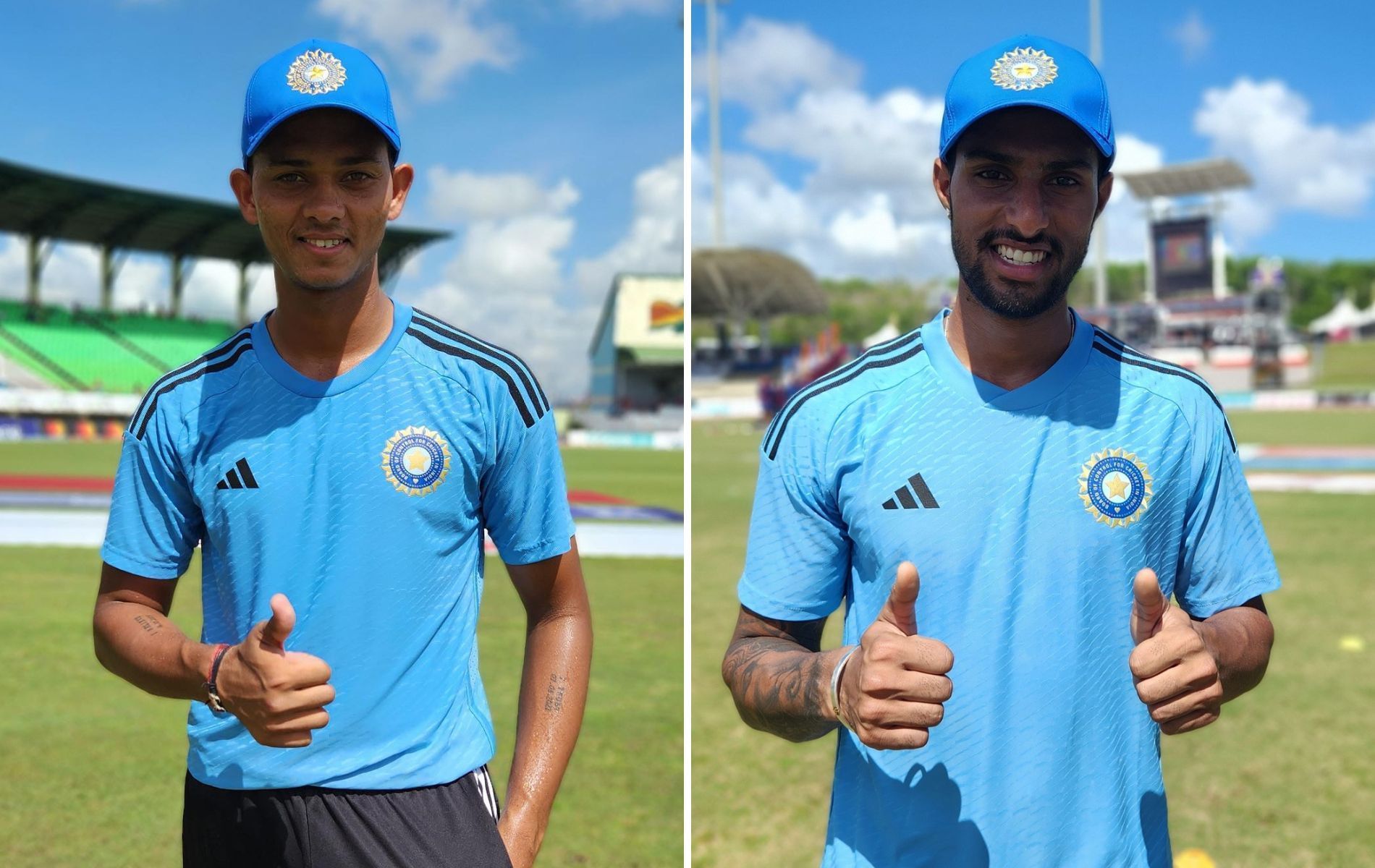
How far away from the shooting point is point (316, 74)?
6.95 feet

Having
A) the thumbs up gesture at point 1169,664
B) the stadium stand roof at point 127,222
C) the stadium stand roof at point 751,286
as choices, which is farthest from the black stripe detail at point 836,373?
the stadium stand roof at point 751,286

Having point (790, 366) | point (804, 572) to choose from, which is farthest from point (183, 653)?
point (790, 366)

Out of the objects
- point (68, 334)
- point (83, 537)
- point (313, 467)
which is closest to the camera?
point (313, 467)

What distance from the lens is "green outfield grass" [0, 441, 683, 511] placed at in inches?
799

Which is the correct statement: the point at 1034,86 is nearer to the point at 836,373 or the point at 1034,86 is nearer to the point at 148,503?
the point at 836,373

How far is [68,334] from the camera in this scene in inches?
1970

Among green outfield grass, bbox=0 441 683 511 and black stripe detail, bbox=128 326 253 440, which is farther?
green outfield grass, bbox=0 441 683 511

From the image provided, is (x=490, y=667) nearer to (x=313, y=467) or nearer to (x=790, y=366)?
(x=313, y=467)

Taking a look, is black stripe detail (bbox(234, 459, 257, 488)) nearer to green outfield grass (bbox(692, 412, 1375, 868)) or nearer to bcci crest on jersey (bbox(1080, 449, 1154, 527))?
bcci crest on jersey (bbox(1080, 449, 1154, 527))

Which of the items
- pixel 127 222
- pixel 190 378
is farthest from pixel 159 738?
pixel 127 222

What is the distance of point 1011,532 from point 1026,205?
1.97 ft

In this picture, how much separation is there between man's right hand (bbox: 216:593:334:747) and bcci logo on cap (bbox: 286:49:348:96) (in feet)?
3.24

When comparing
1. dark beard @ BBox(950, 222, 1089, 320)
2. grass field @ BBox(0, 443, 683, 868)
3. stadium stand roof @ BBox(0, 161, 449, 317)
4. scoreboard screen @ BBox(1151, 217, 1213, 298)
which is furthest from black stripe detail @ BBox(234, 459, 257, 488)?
scoreboard screen @ BBox(1151, 217, 1213, 298)

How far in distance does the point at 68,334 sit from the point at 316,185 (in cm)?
A: 5519
